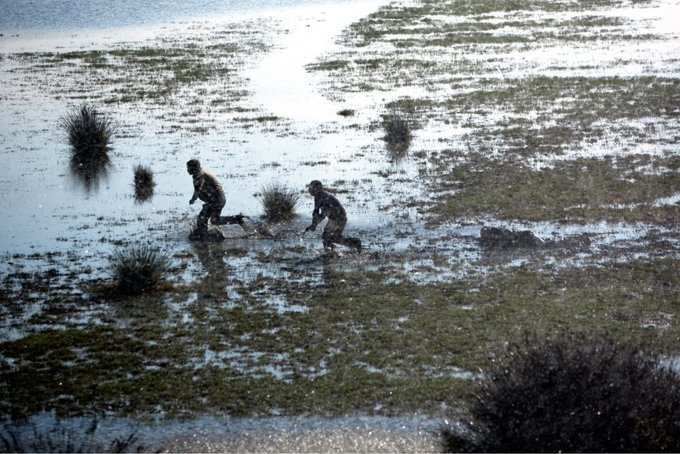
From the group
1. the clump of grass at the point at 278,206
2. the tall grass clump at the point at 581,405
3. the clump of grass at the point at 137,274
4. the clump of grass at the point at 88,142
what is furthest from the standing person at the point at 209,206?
the tall grass clump at the point at 581,405

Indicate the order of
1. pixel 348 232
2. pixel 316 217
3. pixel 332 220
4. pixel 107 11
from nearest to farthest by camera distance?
pixel 332 220 → pixel 316 217 → pixel 348 232 → pixel 107 11

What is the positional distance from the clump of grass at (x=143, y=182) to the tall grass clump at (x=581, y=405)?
17.5 m

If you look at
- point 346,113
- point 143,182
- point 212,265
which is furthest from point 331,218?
point 346,113

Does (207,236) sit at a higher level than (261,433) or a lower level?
lower

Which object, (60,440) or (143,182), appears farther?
(143,182)

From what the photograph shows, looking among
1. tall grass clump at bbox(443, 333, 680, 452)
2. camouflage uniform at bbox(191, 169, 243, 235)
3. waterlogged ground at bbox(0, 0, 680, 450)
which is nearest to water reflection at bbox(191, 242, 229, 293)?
waterlogged ground at bbox(0, 0, 680, 450)

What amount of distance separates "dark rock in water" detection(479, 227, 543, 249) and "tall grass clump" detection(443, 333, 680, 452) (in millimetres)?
9556

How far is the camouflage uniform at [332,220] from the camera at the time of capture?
1942 cm

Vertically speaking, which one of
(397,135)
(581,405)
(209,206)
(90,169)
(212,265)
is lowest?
(90,169)

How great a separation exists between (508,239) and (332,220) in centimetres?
322

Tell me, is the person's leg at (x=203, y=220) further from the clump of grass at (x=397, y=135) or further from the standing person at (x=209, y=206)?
the clump of grass at (x=397, y=135)

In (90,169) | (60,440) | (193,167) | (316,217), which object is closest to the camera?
(60,440)

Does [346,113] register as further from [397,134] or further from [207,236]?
[207,236]

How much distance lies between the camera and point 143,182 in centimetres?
2670
